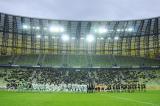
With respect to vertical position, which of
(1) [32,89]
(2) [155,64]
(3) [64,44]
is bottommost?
(1) [32,89]

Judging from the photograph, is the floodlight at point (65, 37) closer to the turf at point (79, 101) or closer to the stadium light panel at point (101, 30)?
the stadium light panel at point (101, 30)

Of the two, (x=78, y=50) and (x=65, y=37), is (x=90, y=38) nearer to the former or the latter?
(x=78, y=50)

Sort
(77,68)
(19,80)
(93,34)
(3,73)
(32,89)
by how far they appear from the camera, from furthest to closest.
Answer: (93,34), (77,68), (3,73), (19,80), (32,89)

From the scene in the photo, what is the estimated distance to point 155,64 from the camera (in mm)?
78875

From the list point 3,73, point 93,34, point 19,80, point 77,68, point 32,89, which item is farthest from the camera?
point 93,34

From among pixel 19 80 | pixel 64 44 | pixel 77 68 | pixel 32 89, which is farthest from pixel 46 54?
pixel 32 89

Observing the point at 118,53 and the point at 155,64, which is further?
the point at 118,53

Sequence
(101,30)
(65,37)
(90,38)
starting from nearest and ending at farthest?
(101,30), (90,38), (65,37)

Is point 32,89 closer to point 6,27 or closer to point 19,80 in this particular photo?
point 19,80

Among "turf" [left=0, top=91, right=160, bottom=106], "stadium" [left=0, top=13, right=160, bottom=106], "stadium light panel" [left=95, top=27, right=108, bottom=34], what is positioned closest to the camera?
"turf" [left=0, top=91, right=160, bottom=106]

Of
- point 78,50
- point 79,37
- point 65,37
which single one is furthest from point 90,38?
point 65,37

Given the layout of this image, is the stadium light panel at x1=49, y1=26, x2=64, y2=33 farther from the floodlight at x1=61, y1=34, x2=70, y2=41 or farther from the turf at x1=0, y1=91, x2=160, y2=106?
the turf at x1=0, y1=91, x2=160, y2=106

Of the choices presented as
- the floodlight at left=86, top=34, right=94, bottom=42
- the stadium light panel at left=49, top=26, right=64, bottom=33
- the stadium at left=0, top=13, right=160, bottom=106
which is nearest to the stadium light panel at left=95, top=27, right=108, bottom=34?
the stadium at left=0, top=13, right=160, bottom=106

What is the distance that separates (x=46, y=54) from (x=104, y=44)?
17.0 meters
